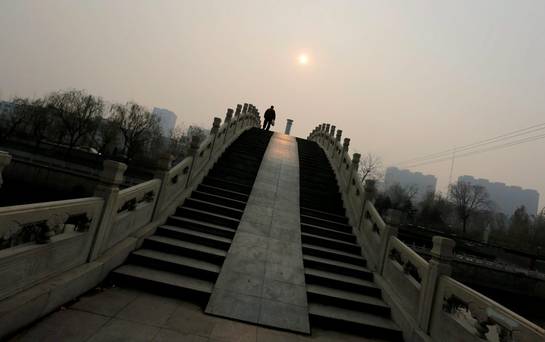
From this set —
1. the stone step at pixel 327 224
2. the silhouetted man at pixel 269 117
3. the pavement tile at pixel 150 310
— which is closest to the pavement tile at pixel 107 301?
the pavement tile at pixel 150 310

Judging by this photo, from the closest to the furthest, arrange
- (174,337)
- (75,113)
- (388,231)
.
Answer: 1. (174,337)
2. (388,231)
3. (75,113)

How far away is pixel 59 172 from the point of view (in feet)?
98.4

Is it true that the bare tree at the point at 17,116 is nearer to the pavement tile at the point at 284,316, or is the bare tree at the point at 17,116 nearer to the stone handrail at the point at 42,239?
the stone handrail at the point at 42,239

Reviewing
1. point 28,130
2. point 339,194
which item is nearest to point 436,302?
point 339,194

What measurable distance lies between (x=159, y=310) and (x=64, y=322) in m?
1.15

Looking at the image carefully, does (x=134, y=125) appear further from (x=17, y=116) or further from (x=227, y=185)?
(x=227, y=185)

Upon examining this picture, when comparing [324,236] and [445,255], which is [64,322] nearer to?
[445,255]

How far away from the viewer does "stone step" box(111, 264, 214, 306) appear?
492 cm

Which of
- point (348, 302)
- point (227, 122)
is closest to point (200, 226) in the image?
point (348, 302)

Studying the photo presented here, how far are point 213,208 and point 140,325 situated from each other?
4207mm

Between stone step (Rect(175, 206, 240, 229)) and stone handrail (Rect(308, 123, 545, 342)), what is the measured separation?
328cm

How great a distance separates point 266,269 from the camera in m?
6.00

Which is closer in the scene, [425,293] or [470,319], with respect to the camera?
[470,319]

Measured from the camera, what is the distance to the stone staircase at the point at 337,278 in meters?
5.03
